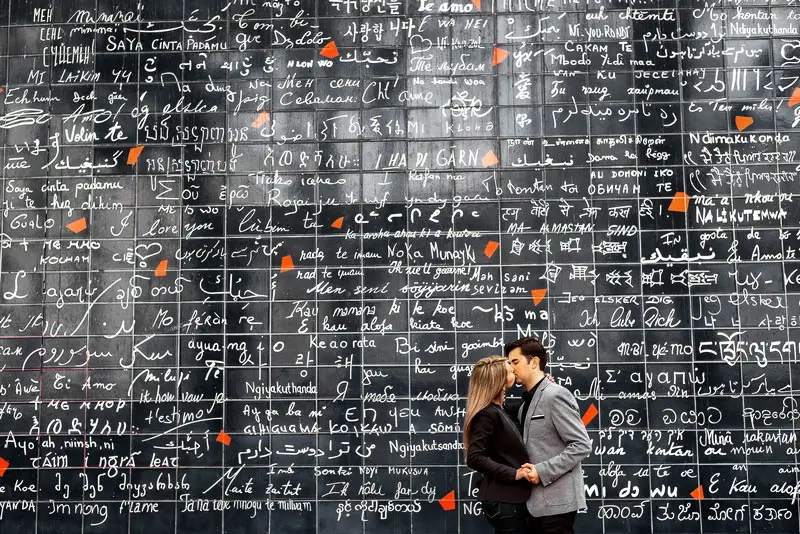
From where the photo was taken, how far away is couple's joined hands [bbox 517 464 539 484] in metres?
4.71

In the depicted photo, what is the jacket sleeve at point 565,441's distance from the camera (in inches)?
187

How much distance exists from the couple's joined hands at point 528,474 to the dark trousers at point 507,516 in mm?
169

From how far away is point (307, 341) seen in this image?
6.52m

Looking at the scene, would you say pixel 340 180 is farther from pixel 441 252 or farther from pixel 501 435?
pixel 501 435

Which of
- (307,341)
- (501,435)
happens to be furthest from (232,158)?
(501,435)

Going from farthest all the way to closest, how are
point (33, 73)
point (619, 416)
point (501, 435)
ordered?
point (33, 73)
point (619, 416)
point (501, 435)

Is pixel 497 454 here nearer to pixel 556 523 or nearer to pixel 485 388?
pixel 485 388

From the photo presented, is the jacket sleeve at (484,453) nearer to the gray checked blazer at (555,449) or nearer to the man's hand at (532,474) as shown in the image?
the man's hand at (532,474)

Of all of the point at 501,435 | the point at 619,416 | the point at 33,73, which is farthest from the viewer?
the point at 33,73

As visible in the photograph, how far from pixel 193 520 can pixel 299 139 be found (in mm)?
3232

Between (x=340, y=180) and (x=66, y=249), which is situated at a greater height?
(x=340, y=180)

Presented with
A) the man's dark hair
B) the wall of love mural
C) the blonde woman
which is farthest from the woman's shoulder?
the wall of love mural

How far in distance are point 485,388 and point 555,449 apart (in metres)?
0.58

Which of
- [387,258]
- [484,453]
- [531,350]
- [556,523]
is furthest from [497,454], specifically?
[387,258]
